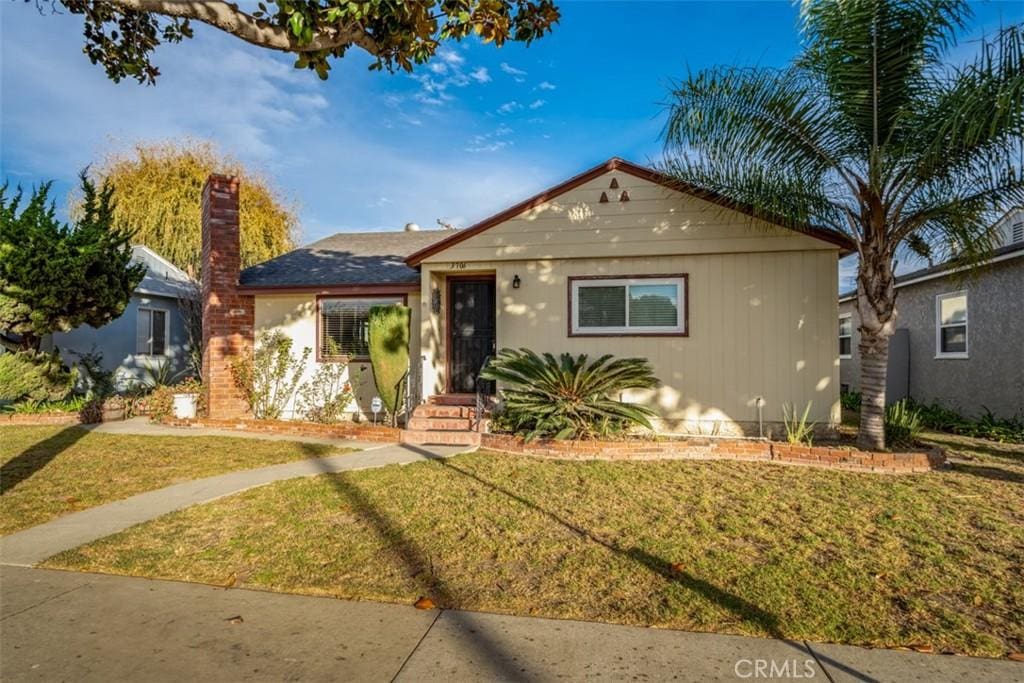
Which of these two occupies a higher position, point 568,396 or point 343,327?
point 343,327

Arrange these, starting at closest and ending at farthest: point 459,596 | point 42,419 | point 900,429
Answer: point 459,596 < point 900,429 < point 42,419

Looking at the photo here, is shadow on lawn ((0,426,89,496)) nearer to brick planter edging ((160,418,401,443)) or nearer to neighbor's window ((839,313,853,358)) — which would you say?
brick planter edging ((160,418,401,443))

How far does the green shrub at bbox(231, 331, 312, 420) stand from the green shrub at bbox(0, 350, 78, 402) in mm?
3824

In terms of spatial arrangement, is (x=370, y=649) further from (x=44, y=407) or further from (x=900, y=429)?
(x=44, y=407)

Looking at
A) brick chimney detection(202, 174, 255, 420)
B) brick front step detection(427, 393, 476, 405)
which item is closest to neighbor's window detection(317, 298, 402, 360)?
brick chimney detection(202, 174, 255, 420)

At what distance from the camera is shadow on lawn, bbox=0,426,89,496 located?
6.17m

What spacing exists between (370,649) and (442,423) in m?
5.96

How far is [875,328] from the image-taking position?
7211mm

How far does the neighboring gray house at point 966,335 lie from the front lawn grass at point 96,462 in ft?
35.3

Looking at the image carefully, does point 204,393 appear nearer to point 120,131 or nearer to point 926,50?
point 926,50

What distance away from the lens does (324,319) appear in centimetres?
1065

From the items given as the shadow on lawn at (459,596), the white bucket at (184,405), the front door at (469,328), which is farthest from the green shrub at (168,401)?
the shadow on lawn at (459,596)

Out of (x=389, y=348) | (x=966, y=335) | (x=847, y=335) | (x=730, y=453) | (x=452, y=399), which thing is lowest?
(x=730, y=453)

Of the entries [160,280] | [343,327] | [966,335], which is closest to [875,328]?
[966,335]
